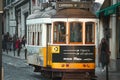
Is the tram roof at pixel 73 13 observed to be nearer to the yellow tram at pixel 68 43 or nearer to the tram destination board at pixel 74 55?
the yellow tram at pixel 68 43

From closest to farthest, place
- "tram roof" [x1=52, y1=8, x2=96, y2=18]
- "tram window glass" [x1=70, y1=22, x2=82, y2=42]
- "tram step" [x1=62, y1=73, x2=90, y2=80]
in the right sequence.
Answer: "tram step" [x1=62, y1=73, x2=90, y2=80] → "tram window glass" [x1=70, y1=22, x2=82, y2=42] → "tram roof" [x1=52, y1=8, x2=96, y2=18]

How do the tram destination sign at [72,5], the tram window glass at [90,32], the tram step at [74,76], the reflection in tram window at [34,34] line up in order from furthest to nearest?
the reflection in tram window at [34,34]
the tram destination sign at [72,5]
the tram window glass at [90,32]
the tram step at [74,76]

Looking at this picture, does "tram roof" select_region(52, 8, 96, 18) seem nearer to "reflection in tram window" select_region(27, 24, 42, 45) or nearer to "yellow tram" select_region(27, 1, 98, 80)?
"yellow tram" select_region(27, 1, 98, 80)

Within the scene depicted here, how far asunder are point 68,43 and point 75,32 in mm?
585

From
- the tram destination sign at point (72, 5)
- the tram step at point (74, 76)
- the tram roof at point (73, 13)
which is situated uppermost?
the tram destination sign at point (72, 5)

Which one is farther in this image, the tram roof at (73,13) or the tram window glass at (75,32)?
the tram roof at (73,13)

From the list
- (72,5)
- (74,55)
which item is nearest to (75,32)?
(74,55)

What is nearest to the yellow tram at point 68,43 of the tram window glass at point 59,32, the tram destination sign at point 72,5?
the tram window glass at point 59,32

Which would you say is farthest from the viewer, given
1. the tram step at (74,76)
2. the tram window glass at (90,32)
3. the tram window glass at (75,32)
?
the tram window glass at (90,32)

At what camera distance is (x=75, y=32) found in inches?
878

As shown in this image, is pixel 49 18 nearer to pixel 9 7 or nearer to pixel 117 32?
pixel 117 32

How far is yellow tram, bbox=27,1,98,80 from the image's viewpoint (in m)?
22.0

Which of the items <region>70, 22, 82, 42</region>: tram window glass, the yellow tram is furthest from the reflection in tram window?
<region>70, 22, 82, 42</region>: tram window glass

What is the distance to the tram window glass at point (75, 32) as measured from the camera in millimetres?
22219
